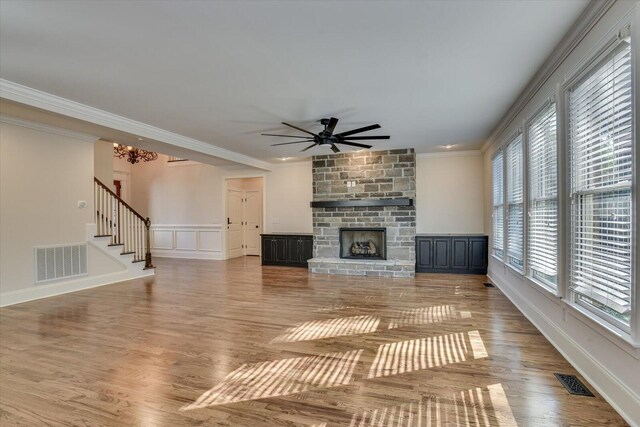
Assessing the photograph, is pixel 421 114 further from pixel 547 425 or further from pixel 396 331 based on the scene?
pixel 547 425

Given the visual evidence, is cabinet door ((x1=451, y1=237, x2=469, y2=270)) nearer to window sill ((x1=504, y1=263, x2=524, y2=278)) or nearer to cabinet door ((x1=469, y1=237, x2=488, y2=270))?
cabinet door ((x1=469, y1=237, x2=488, y2=270))

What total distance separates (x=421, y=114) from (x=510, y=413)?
12.2ft

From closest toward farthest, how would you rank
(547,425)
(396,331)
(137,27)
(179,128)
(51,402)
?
(547,425) → (51,402) → (137,27) → (396,331) → (179,128)

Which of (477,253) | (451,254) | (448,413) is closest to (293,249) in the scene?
(451,254)

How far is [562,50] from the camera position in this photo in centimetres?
270

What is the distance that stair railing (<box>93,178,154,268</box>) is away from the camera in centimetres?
620

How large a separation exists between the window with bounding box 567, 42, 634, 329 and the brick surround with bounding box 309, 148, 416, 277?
414 centimetres

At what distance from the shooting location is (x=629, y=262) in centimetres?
192

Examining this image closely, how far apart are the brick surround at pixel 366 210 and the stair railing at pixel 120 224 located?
3.82m

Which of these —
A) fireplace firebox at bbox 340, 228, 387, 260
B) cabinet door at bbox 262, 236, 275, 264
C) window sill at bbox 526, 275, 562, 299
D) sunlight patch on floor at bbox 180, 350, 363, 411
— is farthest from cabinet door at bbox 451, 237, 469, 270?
sunlight patch on floor at bbox 180, 350, 363, 411

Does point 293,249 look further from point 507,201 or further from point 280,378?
point 280,378

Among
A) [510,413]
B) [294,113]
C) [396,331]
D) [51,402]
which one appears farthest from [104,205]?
[510,413]

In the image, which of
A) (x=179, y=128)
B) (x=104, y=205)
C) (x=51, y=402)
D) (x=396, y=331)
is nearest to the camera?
(x=51, y=402)

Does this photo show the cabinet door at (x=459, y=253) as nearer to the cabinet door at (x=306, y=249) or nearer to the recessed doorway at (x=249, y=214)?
the cabinet door at (x=306, y=249)
